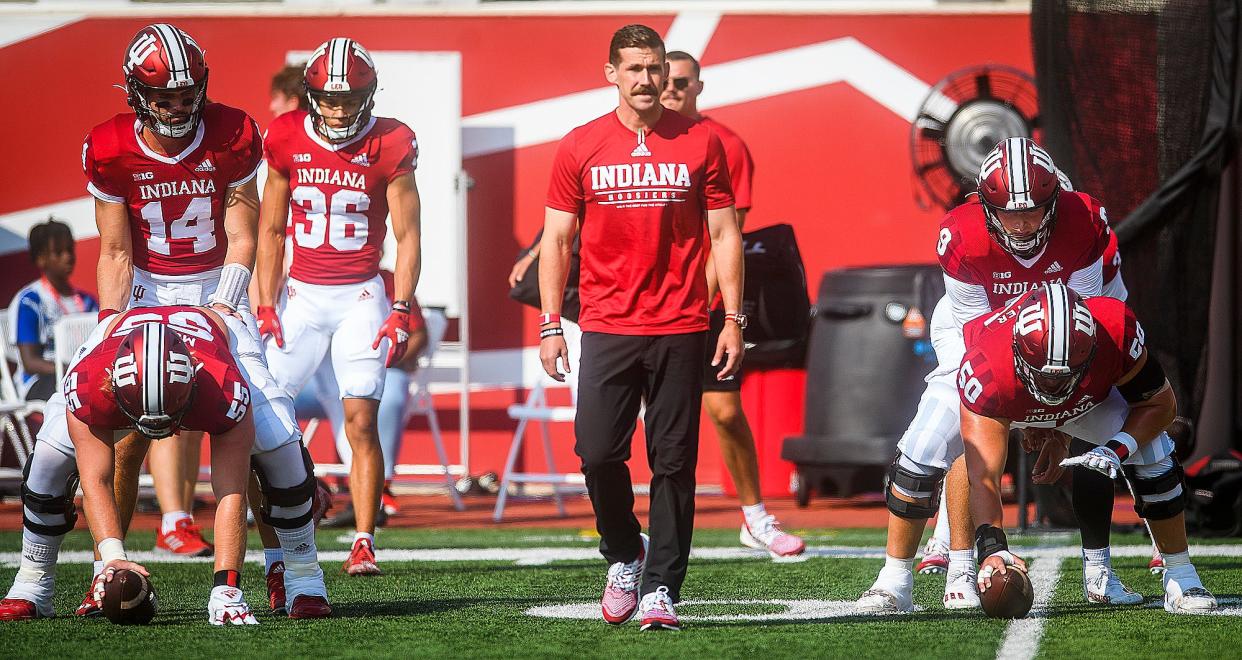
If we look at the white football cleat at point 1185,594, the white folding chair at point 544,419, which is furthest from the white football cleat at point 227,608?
the white folding chair at point 544,419

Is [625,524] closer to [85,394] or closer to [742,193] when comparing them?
[85,394]

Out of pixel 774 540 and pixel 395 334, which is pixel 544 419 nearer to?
pixel 774 540

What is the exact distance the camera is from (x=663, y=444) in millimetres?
5039

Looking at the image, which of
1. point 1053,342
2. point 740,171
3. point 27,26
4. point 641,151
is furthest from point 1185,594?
point 27,26

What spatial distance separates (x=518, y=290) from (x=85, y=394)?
2.63m

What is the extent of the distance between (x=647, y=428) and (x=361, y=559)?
77.0 inches

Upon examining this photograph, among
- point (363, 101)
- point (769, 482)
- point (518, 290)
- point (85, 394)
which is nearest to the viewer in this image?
point (85, 394)

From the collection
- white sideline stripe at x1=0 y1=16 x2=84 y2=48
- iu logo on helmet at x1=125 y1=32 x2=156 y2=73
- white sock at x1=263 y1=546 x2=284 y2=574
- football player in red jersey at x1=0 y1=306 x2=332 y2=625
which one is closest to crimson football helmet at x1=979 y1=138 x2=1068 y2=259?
football player in red jersey at x1=0 y1=306 x2=332 y2=625

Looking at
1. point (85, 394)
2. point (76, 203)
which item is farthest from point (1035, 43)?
point (76, 203)

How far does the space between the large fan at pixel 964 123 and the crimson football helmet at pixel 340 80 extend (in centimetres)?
469

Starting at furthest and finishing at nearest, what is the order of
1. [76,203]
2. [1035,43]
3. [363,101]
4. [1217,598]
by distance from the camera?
1. [76,203]
2. [1035,43]
3. [363,101]
4. [1217,598]

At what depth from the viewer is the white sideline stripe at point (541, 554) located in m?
7.27

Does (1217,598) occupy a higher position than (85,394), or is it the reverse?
(85,394)

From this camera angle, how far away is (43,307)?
34.8 feet
